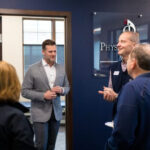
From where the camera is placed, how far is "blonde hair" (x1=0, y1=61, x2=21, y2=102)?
1.35 m

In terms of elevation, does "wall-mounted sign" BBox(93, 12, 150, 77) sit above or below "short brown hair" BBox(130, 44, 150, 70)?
above

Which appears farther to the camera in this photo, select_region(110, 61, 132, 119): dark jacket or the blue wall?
the blue wall

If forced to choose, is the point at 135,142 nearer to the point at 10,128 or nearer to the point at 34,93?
the point at 10,128

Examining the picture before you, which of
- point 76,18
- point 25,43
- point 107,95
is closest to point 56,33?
point 25,43

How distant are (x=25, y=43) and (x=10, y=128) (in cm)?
517

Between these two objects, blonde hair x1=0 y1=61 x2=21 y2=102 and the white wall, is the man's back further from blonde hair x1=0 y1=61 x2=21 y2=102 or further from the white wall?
the white wall

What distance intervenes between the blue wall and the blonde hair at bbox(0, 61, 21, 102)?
1.85 m

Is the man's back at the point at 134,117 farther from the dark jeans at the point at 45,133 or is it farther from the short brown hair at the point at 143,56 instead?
the dark jeans at the point at 45,133

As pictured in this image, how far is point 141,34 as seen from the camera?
3.44 meters

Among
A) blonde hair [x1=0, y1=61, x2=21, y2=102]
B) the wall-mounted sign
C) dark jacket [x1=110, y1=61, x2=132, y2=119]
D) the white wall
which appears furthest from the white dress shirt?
the white wall

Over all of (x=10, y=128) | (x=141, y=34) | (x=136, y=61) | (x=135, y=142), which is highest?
(x=141, y=34)

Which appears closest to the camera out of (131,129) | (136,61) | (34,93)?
(131,129)

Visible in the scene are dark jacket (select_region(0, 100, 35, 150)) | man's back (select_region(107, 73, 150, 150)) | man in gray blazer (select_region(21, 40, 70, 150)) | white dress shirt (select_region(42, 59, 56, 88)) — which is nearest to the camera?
dark jacket (select_region(0, 100, 35, 150))

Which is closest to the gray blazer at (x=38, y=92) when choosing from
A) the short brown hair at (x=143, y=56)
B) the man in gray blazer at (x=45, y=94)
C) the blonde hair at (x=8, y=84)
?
the man in gray blazer at (x=45, y=94)
